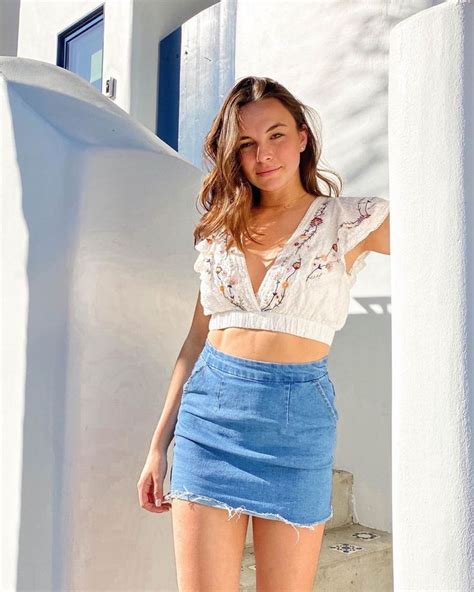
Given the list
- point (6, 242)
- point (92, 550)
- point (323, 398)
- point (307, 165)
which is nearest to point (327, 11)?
point (307, 165)

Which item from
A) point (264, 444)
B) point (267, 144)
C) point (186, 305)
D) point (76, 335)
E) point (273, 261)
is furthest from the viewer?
point (186, 305)

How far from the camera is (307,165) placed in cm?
207

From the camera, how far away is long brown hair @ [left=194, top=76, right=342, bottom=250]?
1936 millimetres

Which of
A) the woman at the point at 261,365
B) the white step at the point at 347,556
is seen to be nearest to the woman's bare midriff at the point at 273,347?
the woman at the point at 261,365

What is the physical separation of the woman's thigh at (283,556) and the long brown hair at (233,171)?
2.34 feet

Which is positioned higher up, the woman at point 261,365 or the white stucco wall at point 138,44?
the white stucco wall at point 138,44

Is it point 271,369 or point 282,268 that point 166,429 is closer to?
point 271,369

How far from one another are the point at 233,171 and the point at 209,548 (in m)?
0.97

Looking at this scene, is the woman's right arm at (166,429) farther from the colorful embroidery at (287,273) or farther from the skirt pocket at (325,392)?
the skirt pocket at (325,392)

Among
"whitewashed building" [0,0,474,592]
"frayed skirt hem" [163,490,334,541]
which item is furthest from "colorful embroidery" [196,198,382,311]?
"frayed skirt hem" [163,490,334,541]

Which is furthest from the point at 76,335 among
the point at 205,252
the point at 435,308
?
the point at 435,308

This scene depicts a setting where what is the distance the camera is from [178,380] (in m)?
1.99

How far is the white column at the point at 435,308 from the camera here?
1.43 m

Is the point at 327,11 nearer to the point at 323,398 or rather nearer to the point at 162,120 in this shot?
the point at 162,120
